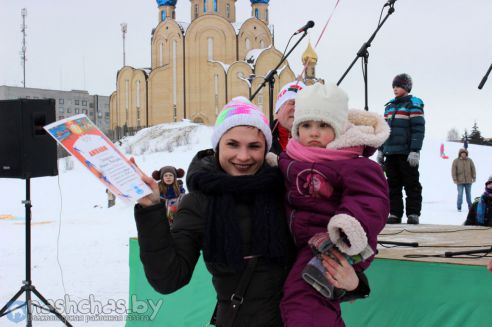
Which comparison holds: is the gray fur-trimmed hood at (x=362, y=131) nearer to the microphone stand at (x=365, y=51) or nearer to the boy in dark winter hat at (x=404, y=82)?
Result: the microphone stand at (x=365, y=51)

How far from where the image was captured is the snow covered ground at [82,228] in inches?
248

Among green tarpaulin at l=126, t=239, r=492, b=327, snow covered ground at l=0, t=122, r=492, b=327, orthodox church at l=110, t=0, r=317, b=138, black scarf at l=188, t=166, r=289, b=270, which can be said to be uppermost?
orthodox church at l=110, t=0, r=317, b=138

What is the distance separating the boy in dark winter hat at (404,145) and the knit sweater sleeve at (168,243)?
4.05 meters

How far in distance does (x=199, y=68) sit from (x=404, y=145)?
1481 inches

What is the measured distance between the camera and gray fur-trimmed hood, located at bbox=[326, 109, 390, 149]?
1980 mm

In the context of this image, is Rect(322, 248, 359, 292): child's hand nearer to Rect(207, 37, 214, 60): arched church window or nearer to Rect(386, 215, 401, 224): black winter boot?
Rect(386, 215, 401, 224): black winter boot

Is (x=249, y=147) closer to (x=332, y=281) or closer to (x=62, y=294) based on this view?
(x=332, y=281)

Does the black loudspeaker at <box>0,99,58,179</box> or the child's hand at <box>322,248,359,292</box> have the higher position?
the black loudspeaker at <box>0,99,58,179</box>

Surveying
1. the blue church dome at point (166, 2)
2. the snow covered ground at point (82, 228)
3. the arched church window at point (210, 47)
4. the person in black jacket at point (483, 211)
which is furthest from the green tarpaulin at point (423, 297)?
the blue church dome at point (166, 2)

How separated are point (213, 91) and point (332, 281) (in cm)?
4014

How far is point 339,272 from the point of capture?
1.84 m

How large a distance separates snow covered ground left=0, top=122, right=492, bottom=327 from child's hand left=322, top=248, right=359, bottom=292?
3.66 meters

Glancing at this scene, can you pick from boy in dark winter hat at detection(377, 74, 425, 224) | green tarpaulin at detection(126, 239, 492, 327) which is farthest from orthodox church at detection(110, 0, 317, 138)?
green tarpaulin at detection(126, 239, 492, 327)

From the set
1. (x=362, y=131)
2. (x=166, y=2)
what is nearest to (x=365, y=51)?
(x=362, y=131)
